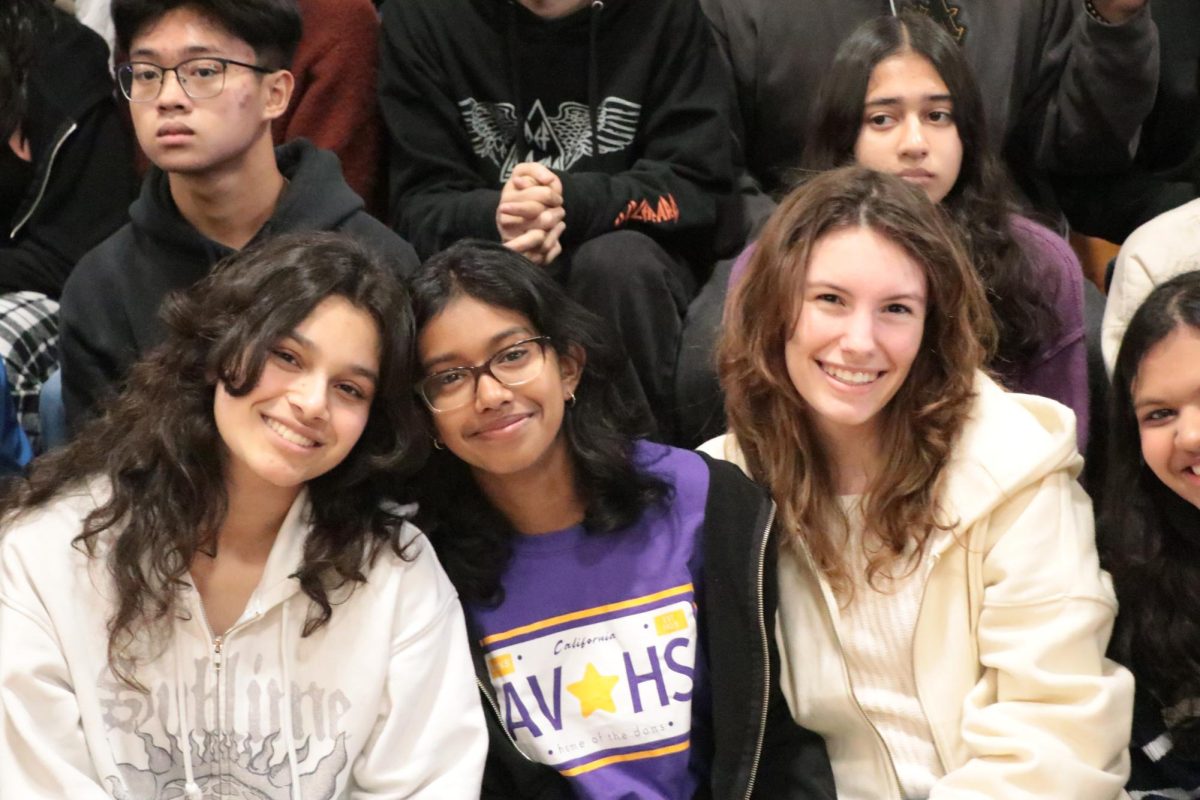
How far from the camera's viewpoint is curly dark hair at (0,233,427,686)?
1611mm

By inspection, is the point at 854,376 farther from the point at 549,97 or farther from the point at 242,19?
the point at 242,19

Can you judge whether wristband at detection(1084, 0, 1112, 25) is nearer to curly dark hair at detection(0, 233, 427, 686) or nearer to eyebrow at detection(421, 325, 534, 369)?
eyebrow at detection(421, 325, 534, 369)

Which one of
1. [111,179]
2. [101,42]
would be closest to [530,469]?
[111,179]

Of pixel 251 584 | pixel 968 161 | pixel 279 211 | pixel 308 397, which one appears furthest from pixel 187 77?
pixel 968 161

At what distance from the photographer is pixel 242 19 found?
2098 mm

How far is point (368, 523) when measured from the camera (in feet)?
5.58

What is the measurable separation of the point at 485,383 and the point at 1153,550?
0.87m

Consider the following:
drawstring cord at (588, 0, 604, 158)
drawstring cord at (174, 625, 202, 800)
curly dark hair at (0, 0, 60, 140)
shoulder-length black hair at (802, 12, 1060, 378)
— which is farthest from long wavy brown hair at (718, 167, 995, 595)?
curly dark hair at (0, 0, 60, 140)

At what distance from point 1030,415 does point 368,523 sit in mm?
835

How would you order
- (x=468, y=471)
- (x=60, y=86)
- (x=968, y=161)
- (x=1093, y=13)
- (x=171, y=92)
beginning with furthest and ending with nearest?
(x=60, y=86) < (x=1093, y=13) < (x=968, y=161) < (x=171, y=92) < (x=468, y=471)

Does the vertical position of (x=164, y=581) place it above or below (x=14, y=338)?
below

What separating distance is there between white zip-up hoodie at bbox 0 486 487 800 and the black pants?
24.1 inches

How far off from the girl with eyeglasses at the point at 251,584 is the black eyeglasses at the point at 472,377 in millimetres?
46

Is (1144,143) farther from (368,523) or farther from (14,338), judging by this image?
(14,338)
